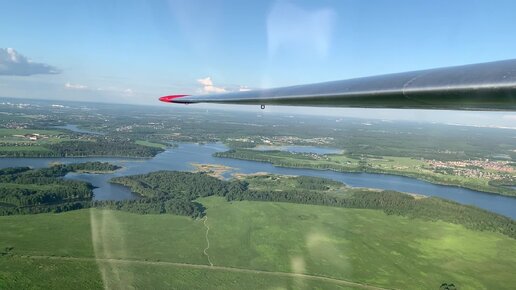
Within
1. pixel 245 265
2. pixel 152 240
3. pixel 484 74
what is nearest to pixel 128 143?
pixel 152 240

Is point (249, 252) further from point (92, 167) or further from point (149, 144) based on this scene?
point (149, 144)

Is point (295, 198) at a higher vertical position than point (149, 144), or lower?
lower

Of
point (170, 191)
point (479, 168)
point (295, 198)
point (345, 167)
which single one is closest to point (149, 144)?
point (170, 191)

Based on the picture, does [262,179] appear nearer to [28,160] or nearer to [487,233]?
[487,233]

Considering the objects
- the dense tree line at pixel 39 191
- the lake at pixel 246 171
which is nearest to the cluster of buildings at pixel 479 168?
the lake at pixel 246 171

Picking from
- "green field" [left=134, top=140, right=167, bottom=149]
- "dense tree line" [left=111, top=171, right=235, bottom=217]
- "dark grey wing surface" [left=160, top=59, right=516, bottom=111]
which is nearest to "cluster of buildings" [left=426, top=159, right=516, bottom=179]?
"dense tree line" [left=111, top=171, right=235, bottom=217]

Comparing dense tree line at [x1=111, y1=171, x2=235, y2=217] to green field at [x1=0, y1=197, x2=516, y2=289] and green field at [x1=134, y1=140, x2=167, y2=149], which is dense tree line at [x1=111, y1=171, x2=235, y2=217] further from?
green field at [x1=134, y1=140, x2=167, y2=149]
